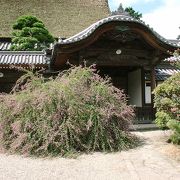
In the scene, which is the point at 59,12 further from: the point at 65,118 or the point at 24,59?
the point at 65,118

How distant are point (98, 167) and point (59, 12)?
2073cm

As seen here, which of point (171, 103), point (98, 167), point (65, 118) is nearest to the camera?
point (98, 167)

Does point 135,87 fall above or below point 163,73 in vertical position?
below

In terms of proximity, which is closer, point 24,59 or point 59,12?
point 24,59

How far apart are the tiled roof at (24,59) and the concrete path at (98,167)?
681cm

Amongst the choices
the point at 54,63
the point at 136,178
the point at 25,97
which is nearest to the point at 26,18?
the point at 54,63

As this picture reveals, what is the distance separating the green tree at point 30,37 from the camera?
16969 mm

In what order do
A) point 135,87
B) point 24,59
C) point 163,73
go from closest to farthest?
1. point 135,87
2. point 24,59
3. point 163,73

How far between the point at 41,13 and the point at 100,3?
17.4ft

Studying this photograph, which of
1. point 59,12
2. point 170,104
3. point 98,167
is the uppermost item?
point 59,12

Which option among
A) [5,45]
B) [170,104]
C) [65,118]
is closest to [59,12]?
[5,45]

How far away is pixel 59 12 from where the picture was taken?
25.4 metres

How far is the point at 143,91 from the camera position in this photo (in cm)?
1362

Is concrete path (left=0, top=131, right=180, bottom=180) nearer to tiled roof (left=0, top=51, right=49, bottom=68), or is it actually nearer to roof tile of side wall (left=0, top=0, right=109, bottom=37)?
tiled roof (left=0, top=51, right=49, bottom=68)
